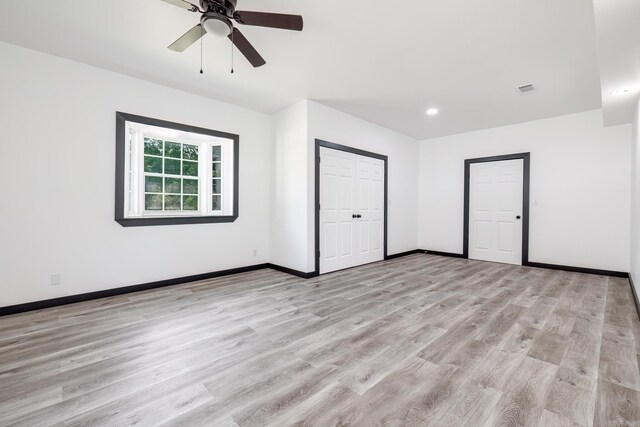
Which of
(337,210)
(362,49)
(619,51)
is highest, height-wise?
(362,49)

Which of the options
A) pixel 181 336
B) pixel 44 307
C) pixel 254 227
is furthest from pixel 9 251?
pixel 254 227

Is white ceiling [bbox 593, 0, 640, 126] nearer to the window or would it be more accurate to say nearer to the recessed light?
the recessed light

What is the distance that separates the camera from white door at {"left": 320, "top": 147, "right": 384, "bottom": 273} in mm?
4734

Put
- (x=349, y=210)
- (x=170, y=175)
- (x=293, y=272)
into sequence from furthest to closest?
(x=349, y=210)
(x=293, y=272)
(x=170, y=175)

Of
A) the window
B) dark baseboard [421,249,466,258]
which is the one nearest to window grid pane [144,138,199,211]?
the window

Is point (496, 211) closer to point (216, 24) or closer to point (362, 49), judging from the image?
point (362, 49)

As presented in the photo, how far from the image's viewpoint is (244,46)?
250 centimetres

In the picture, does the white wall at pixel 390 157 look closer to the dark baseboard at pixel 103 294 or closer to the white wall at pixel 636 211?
the dark baseboard at pixel 103 294

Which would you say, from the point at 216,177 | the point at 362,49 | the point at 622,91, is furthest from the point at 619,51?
the point at 216,177

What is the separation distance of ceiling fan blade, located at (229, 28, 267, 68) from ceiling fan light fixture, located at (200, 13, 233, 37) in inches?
4.2

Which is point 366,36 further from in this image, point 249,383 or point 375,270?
point 375,270

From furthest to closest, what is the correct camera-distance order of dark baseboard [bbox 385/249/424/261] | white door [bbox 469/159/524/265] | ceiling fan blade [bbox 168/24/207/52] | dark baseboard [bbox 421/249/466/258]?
dark baseboard [bbox 421/249/466/258], dark baseboard [bbox 385/249/424/261], white door [bbox 469/159/524/265], ceiling fan blade [bbox 168/24/207/52]

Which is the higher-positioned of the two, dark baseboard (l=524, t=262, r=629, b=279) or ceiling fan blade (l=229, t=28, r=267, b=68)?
ceiling fan blade (l=229, t=28, r=267, b=68)

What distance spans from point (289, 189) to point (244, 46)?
8.03 feet
